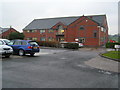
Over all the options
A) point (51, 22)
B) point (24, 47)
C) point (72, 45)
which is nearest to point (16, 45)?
point (24, 47)

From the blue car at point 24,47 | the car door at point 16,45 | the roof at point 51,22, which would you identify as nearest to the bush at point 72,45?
the blue car at point 24,47

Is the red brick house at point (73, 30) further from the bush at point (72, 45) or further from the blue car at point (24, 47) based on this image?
the blue car at point (24, 47)

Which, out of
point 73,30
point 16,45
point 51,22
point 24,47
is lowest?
point 24,47

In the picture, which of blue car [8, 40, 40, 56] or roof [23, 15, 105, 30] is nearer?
blue car [8, 40, 40, 56]

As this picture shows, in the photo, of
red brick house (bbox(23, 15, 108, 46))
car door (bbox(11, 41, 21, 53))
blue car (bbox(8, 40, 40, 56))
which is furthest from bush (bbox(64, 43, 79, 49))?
car door (bbox(11, 41, 21, 53))

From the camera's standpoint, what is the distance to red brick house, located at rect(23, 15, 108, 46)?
39.3m

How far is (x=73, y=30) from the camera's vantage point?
1692 inches

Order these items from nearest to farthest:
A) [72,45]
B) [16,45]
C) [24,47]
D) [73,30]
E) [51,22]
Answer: [24,47], [16,45], [72,45], [73,30], [51,22]

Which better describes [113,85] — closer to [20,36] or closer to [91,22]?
[91,22]

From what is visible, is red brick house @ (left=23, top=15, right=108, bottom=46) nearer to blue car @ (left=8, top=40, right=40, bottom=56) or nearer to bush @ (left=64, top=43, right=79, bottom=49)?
A: bush @ (left=64, top=43, right=79, bottom=49)

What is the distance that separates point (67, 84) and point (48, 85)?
72cm

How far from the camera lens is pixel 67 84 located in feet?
16.4

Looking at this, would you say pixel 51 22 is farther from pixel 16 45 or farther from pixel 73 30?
pixel 16 45

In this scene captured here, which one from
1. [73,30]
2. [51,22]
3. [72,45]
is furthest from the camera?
[51,22]
